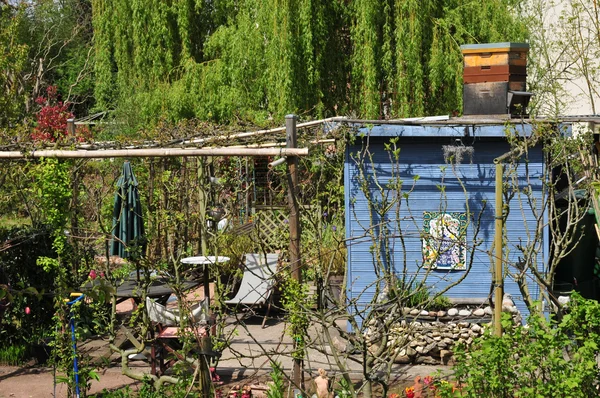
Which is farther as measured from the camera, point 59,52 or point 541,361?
point 59,52

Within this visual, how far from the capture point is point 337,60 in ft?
51.2

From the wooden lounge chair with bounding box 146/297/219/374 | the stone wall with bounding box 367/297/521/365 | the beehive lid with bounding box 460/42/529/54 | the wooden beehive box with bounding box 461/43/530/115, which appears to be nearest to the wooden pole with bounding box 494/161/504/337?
the stone wall with bounding box 367/297/521/365

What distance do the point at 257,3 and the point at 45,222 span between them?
7.53 m

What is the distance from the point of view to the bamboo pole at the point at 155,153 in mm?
7004

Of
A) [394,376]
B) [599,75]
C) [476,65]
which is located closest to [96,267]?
[394,376]

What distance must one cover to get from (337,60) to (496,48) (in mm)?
5310

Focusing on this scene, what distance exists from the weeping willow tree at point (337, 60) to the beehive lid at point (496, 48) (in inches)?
160

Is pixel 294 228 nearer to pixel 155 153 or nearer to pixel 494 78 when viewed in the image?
pixel 155 153

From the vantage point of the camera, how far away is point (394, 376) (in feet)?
27.6

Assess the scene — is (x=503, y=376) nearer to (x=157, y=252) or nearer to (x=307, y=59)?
(x=157, y=252)

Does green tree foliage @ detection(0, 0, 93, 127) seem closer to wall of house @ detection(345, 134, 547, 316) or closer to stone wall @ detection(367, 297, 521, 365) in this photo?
wall of house @ detection(345, 134, 547, 316)

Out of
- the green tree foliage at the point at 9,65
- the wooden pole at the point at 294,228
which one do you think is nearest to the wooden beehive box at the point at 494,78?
the wooden pole at the point at 294,228

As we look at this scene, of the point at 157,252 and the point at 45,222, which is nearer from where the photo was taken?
the point at 45,222

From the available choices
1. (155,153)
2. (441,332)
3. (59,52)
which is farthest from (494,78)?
(59,52)
